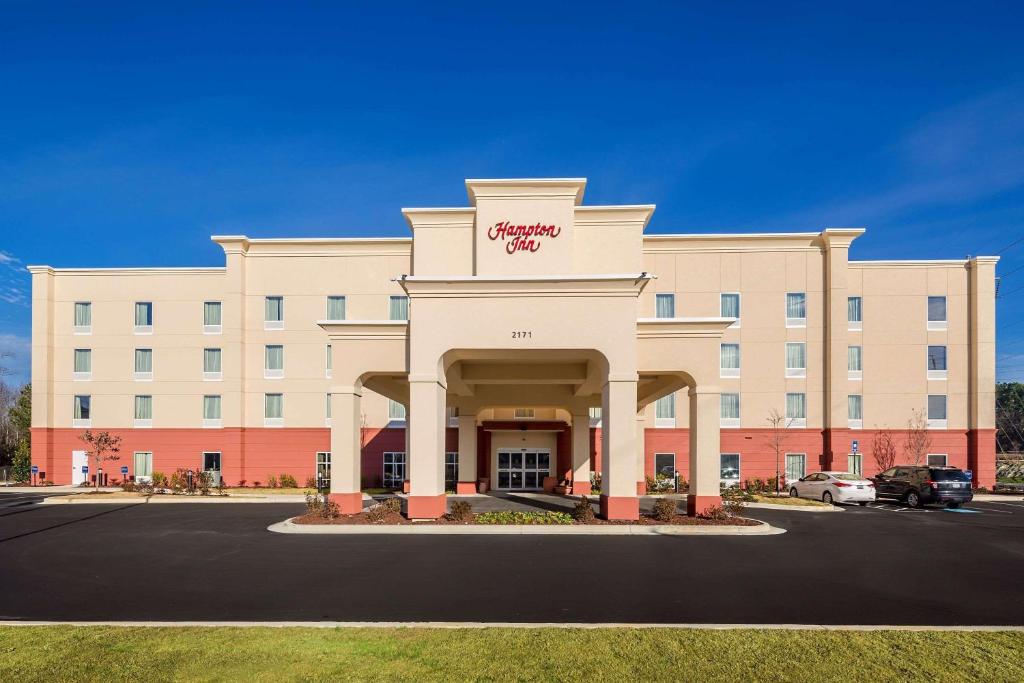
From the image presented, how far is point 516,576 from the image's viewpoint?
11.2 meters

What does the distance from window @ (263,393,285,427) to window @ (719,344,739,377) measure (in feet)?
76.4

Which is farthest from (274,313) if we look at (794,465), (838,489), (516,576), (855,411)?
(855,411)

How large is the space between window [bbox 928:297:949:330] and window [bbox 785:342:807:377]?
21.7 feet

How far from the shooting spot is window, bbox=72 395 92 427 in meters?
33.7

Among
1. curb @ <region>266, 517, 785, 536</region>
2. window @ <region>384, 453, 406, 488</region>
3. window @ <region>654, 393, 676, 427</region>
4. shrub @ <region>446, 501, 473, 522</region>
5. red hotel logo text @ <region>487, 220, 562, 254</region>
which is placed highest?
red hotel logo text @ <region>487, 220, 562, 254</region>

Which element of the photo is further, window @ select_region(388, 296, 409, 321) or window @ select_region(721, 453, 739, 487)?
window @ select_region(388, 296, 409, 321)

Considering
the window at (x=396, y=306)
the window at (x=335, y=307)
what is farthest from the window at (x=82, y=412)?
the window at (x=396, y=306)

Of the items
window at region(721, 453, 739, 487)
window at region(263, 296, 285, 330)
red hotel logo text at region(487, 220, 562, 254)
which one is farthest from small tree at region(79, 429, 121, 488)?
window at region(721, 453, 739, 487)

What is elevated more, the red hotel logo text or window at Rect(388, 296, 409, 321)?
the red hotel logo text

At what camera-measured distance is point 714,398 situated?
18672 mm

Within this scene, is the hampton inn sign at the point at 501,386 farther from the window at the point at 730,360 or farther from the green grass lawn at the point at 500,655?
the green grass lawn at the point at 500,655

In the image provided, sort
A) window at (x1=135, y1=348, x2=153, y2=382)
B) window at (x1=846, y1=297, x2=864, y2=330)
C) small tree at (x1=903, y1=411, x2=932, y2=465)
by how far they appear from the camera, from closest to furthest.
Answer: small tree at (x1=903, y1=411, x2=932, y2=465) → window at (x1=846, y1=297, x2=864, y2=330) → window at (x1=135, y1=348, x2=153, y2=382)

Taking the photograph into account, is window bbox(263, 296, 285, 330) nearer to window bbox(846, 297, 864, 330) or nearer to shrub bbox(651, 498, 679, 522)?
shrub bbox(651, 498, 679, 522)

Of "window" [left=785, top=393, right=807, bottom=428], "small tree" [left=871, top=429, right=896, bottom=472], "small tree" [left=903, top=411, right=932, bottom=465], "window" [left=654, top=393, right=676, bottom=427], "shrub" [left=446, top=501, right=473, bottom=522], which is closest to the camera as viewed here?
"shrub" [left=446, top=501, right=473, bottom=522]
